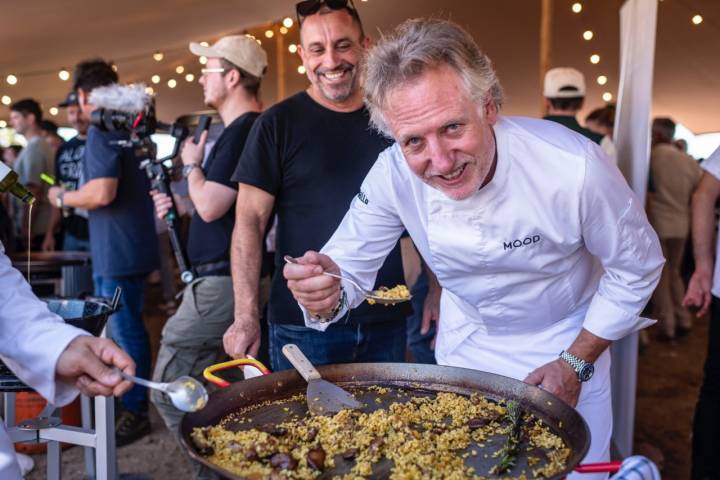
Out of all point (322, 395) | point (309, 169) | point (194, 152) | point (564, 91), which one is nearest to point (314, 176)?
point (309, 169)

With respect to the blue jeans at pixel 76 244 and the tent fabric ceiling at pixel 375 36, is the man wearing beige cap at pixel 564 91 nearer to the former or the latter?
the tent fabric ceiling at pixel 375 36

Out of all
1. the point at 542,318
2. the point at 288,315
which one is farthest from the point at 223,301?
the point at 542,318

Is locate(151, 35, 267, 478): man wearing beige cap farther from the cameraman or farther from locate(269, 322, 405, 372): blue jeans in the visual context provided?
the cameraman

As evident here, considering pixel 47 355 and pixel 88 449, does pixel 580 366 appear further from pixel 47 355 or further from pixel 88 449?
pixel 88 449

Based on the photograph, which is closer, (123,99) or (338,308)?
(338,308)

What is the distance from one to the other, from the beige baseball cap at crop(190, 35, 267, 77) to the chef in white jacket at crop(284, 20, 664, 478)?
142cm

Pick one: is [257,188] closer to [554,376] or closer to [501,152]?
[501,152]

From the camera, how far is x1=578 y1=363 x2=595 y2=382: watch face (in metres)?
1.78

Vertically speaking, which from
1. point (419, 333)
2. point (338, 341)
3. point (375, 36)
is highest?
point (375, 36)

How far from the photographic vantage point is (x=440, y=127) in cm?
156

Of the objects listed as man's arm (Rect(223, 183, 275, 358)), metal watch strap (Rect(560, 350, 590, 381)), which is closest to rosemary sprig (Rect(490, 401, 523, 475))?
metal watch strap (Rect(560, 350, 590, 381))

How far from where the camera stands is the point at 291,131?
2512mm

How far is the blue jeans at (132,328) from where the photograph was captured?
399 cm

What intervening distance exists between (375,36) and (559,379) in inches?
214
